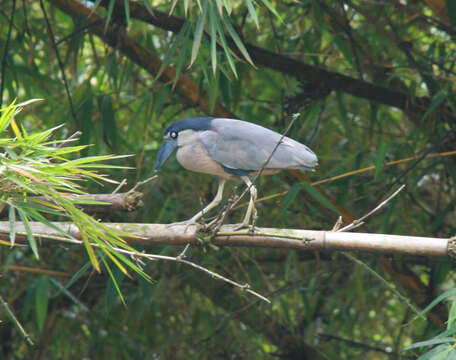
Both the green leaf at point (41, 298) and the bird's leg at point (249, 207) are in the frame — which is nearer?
the bird's leg at point (249, 207)

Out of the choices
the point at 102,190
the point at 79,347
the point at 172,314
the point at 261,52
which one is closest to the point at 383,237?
the point at 261,52

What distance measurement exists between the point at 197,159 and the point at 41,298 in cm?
97

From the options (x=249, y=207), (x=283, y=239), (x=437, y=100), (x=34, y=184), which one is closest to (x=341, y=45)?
(x=437, y=100)

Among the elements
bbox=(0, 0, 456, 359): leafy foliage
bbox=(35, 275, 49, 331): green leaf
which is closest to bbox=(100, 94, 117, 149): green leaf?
bbox=(0, 0, 456, 359): leafy foliage

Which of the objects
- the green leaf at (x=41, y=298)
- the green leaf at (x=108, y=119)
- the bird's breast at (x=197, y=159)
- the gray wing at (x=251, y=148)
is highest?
the gray wing at (x=251, y=148)

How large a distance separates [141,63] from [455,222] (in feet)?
5.36

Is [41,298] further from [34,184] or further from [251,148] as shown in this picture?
[34,184]

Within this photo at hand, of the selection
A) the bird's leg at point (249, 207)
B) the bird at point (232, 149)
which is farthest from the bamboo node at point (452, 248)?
the bird at point (232, 149)

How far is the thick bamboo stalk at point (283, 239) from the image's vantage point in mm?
1263

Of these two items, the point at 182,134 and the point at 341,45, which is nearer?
the point at 182,134

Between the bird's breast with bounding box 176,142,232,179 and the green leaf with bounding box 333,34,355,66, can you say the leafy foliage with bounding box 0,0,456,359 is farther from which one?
the bird's breast with bounding box 176,142,232,179

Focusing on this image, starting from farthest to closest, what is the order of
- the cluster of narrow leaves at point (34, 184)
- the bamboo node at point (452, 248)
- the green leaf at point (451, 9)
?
the green leaf at point (451, 9) → the bamboo node at point (452, 248) → the cluster of narrow leaves at point (34, 184)

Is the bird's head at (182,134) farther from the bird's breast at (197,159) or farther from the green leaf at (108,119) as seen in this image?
the green leaf at (108,119)

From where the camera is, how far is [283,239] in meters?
1.38
